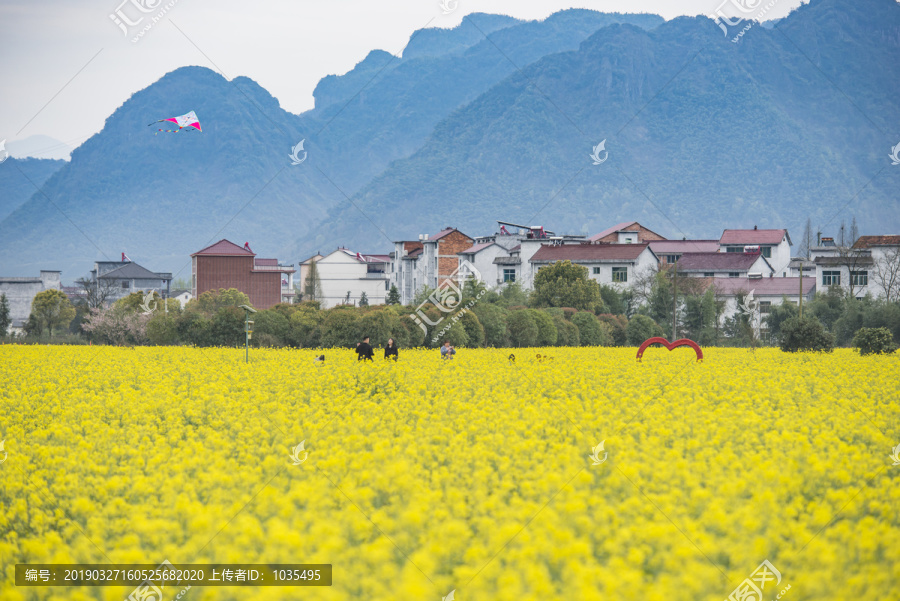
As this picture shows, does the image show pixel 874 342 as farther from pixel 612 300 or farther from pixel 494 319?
pixel 612 300

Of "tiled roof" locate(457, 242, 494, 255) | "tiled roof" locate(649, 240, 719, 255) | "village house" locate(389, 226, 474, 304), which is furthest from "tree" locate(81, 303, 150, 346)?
"tiled roof" locate(649, 240, 719, 255)

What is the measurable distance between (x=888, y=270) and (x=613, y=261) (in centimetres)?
2192

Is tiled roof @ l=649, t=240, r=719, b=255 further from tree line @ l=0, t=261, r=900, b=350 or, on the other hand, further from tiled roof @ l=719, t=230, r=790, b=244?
tree line @ l=0, t=261, r=900, b=350

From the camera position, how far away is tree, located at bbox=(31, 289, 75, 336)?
195 feet

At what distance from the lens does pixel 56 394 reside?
14.5 metres

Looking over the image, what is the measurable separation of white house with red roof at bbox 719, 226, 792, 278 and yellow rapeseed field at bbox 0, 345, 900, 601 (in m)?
76.7

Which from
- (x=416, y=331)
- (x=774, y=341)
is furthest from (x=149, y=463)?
(x=774, y=341)

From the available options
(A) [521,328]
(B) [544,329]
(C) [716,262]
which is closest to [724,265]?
(C) [716,262]

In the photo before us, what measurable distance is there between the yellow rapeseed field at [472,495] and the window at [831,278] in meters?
59.0

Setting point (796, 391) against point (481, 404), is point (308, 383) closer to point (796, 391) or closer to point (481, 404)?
point (481, 404)

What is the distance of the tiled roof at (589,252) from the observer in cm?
→ 6944

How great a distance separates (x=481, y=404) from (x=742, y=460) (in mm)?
4835

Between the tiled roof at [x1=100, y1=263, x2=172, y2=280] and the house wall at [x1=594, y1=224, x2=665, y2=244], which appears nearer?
the house wall at [x1=594, y1=224, x2=665, y2=244]

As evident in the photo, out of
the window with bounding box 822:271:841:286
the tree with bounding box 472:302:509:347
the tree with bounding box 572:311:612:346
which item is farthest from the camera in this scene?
the window with bounding box 822:271:841:286
